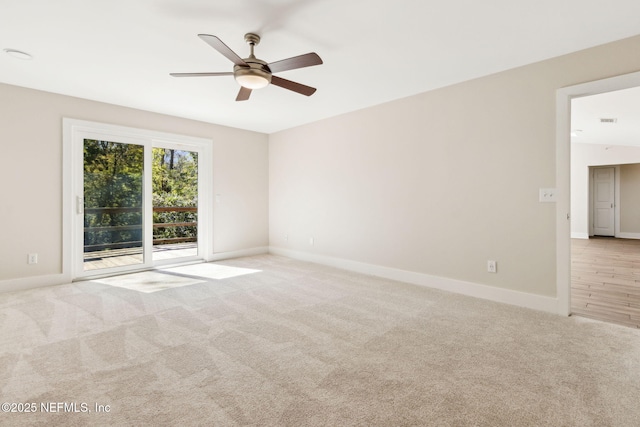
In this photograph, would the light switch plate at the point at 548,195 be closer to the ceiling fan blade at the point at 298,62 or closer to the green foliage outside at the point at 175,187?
the ceiling fan blade at the point at 298,62

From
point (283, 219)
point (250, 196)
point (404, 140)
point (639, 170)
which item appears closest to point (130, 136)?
point (250, 196)

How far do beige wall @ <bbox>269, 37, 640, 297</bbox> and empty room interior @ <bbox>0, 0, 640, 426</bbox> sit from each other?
0.02 meters

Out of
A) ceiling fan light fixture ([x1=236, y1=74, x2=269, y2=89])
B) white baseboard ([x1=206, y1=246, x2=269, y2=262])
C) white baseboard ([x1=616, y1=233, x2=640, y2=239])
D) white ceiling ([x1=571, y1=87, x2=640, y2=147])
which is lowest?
white baseboard ([x1=206, y1=246, x2=269, y2=262])

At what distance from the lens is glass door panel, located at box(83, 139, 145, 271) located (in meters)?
4.20

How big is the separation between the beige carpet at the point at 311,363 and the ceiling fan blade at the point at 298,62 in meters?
2.17

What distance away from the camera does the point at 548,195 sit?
2.90m

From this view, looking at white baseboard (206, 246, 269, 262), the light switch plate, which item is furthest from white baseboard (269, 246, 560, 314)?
white baseboard (206, 246, 269, 262)

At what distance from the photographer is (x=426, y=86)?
11.8 feet

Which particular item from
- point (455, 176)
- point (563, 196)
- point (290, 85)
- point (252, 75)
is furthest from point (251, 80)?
point (563, 196)

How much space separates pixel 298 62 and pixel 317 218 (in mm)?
3185

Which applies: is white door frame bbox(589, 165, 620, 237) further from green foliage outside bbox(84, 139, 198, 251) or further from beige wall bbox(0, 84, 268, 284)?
beige wall bbox(0, 84, 268, 284)

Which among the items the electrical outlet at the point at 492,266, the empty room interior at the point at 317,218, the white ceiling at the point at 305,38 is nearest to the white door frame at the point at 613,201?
the empty room interior at the point at 317,218

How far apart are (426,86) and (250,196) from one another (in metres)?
3.74

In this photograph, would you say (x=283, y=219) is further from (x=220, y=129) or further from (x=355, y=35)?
(x=355, y=35)
